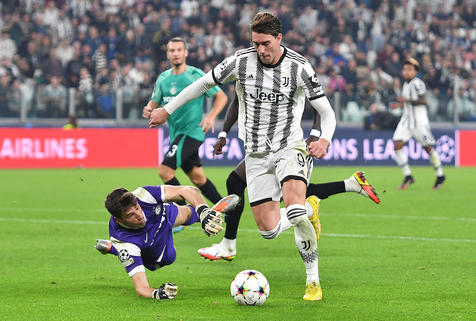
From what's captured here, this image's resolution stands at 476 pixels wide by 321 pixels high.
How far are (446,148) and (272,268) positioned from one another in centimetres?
1779

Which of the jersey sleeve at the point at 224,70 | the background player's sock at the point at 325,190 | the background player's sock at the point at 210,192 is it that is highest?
the jersey sleeve at the point at 224,70

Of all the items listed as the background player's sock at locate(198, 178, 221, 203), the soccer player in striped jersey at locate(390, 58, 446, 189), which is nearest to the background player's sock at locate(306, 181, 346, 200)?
the background player's sock at locate(198, 178, 221, 203)

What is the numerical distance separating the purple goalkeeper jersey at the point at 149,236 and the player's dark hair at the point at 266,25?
4.91ft

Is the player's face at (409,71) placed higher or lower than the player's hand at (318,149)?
higher

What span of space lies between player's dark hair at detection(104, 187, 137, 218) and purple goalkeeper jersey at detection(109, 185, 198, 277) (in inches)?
13.4

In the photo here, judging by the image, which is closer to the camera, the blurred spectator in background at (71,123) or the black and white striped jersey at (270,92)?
the black and white striped jersey at (270,92)

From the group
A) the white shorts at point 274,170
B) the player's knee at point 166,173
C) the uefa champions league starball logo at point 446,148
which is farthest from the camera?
the uefa champions league starball logo at point 446,148

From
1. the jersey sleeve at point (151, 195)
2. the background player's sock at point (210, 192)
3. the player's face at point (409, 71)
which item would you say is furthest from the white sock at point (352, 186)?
the player's face at point (409, 71)

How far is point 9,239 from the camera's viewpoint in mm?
10570

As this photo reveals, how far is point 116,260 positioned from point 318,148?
3214 mm

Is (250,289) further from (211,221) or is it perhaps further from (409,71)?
(409,71)

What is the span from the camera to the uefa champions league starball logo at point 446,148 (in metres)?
25.1

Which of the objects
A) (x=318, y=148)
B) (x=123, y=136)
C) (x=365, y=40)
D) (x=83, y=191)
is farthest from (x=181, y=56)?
(x=365, y=40)

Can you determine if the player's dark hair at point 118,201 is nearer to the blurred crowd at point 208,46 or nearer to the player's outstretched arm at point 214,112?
the player's outstretched arm at point 214,112
